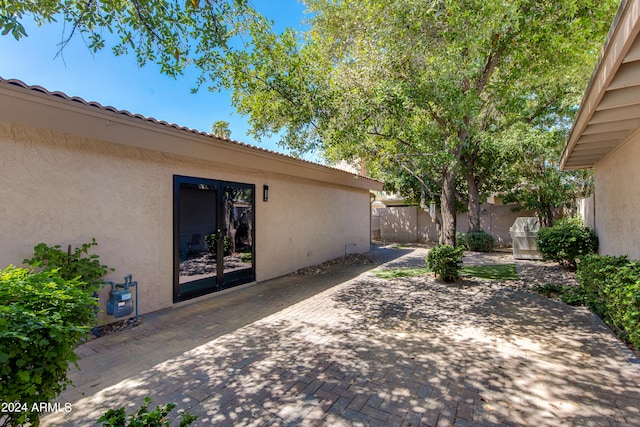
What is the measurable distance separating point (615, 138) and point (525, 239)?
702 centimetres

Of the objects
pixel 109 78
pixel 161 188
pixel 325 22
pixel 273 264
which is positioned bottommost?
pixel 273 264

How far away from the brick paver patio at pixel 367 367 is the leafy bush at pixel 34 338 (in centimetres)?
104

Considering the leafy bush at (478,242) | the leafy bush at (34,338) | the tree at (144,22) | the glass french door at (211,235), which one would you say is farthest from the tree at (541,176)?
the leafy bush at (34,338)

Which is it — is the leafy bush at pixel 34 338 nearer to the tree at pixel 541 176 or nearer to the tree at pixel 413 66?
the tree at pixel 413 66

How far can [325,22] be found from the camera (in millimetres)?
9625

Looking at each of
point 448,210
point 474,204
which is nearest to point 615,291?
point 448,210

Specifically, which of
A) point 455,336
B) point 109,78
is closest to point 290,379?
point 455,336

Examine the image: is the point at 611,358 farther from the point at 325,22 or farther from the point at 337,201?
the point at 325,22

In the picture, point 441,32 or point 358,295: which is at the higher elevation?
point 441,32

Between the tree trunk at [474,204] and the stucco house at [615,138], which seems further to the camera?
the tree trunk at [474,204]

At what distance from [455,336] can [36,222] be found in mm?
6299

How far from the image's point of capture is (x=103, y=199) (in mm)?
5051

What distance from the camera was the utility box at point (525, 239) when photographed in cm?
1193

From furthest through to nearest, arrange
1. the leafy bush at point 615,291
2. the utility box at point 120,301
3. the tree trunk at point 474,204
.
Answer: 1. the tree trunk at point 474,204
2. the utility box at point 120,301
3. the leafy bush at point 615,291
